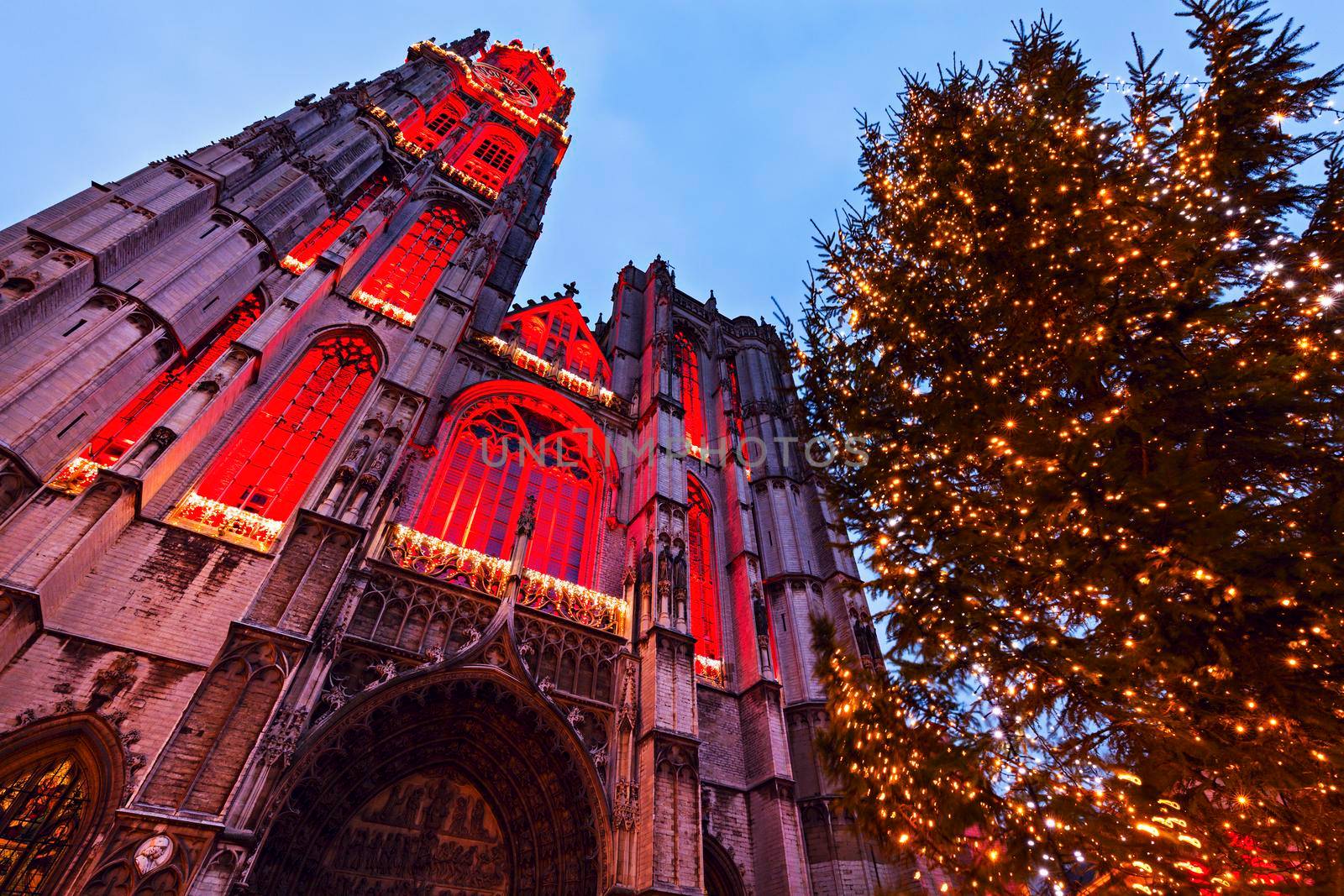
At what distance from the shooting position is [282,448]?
10.8m

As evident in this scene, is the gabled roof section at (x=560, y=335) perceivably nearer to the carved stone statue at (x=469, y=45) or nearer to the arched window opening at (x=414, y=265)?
the arched window opening at (x=414, y=265)

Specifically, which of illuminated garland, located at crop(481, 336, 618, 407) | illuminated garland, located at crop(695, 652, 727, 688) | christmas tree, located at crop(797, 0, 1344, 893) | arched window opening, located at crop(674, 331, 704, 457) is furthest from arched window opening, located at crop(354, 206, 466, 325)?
christmas tree, located at crop(797, 0, 1344, 893)

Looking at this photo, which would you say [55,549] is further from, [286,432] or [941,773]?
[941,773]

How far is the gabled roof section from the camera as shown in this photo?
17.7 m

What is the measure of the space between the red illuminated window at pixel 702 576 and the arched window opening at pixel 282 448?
25.5 feet

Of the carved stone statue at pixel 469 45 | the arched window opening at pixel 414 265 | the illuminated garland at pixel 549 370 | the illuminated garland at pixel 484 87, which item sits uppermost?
the carved stone statue at pixel 469 45

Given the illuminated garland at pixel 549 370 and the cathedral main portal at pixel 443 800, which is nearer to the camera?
the cathedral main portal at pixel 443 800

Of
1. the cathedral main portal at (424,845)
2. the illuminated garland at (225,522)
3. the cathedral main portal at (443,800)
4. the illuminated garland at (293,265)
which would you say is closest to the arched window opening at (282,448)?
the illuminated garland at (225,522)

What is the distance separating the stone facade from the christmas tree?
141 cm

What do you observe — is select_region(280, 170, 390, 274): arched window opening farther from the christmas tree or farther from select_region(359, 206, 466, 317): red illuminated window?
the christmas tree

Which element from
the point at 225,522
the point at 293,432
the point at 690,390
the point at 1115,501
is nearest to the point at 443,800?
the point at 225,522

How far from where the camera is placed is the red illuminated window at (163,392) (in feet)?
28.9

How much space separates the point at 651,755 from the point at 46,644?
8.00 metres

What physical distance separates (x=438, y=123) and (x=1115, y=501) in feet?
86.5
